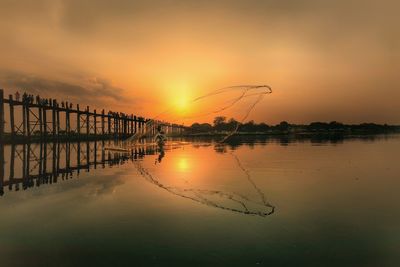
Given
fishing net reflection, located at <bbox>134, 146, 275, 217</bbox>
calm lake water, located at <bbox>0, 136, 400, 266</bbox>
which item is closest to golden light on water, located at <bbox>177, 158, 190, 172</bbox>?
calm lake water, located at <bbox>0, 136, 400, 266</bbox>

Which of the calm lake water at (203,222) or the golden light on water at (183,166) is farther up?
the golden light on water at (183,166)

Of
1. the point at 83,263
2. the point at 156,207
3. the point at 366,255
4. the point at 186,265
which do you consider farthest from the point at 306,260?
the point at 156,207

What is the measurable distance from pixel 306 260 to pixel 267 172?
1434 centimetres

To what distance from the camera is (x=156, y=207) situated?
12.1 m

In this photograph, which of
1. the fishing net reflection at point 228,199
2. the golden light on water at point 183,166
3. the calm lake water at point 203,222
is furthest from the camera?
the golden light on water at point 183,166

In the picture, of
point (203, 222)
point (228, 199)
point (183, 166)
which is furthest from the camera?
point (183, 166)

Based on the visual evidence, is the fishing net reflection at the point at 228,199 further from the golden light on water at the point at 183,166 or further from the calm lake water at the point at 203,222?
the golden light on water at the point at 183,166

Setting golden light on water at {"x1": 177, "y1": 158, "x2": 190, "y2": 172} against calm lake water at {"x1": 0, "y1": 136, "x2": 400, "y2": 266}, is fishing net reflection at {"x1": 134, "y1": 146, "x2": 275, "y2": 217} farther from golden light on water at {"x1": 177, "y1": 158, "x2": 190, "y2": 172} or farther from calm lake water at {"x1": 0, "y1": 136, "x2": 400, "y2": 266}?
golden light on water at {"x1": 177, "y1": 158, "x2": 190, "y2": 172}

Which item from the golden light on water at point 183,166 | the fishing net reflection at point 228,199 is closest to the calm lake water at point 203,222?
the fishing net reflection at point 228,199

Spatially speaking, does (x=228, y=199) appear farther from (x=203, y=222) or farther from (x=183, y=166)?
(x=183, y=166)

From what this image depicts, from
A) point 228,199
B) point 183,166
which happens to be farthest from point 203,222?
point 183,166

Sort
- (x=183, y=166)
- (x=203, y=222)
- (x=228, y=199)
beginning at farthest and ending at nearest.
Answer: (x=183, y=166) < (x=228, y=199) < (x=203, y=222)

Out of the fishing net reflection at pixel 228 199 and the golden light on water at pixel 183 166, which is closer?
the fishing net reflection at pixel 228 199

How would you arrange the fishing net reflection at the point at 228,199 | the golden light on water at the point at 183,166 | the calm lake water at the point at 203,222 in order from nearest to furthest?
1. the calm lake water at the point at 203,222
2. the fishing net reflection at the point at 228,199
3. the golden light on water at the point at 183,166
